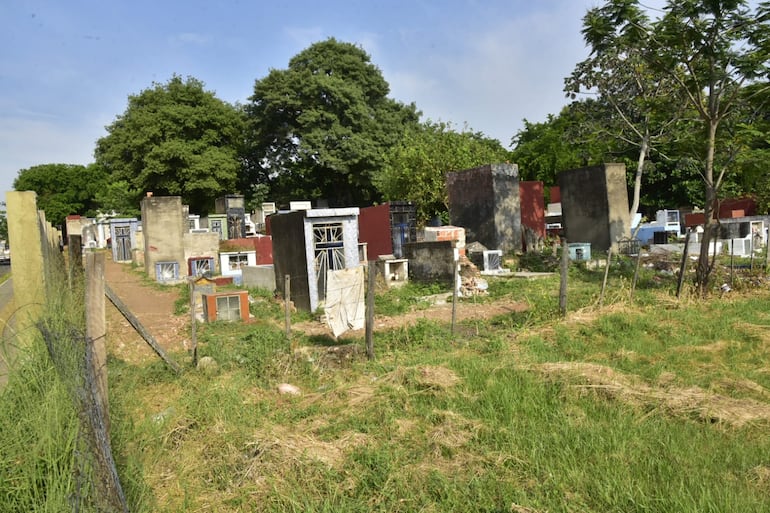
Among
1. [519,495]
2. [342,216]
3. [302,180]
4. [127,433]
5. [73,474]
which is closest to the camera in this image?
[73,474]

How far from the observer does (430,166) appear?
26172mm

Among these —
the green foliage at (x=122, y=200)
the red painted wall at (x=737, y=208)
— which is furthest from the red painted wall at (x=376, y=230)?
the green foliage at (x=122, y=200)

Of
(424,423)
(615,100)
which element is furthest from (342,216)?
(615,100)

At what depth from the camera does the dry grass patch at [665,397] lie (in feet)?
15.6

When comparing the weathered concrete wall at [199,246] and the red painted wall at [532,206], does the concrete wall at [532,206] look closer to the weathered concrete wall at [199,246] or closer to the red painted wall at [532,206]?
the red painted wall at [532,206]

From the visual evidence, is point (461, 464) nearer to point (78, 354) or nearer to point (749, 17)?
point (78, 354)

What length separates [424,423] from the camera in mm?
5000

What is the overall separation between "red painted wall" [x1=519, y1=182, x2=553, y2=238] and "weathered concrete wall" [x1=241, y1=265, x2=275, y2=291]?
39.8 feet

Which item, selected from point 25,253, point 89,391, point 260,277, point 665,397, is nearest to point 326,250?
point 260,277

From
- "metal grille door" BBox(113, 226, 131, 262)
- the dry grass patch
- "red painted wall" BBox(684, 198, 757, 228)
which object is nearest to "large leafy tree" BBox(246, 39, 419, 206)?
"metal grille door" BBox(113, 226, 131, 262)

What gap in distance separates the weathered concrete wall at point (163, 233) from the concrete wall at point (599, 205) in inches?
605

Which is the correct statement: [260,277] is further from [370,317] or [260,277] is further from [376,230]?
[370,317]

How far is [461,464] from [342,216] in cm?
999

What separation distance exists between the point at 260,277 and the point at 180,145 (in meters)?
22.8
